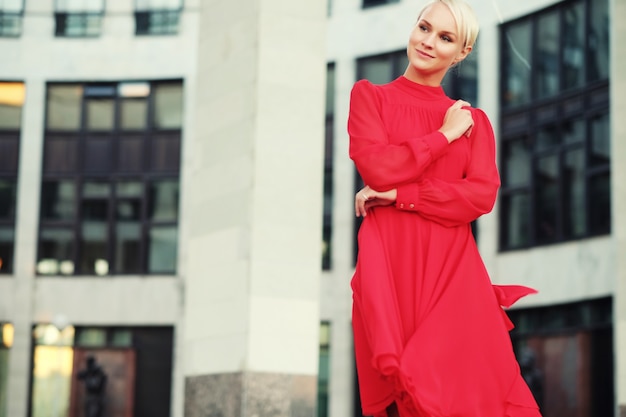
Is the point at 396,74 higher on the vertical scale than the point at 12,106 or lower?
higher

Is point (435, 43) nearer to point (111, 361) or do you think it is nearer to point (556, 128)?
point (556, 128)

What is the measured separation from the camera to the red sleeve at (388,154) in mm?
3676

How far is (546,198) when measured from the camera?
1106 inches

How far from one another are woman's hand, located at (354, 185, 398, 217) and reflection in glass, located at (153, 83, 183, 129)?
102 ft

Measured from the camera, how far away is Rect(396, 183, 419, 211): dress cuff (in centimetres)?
367

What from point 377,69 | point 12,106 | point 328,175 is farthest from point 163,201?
point 377,69

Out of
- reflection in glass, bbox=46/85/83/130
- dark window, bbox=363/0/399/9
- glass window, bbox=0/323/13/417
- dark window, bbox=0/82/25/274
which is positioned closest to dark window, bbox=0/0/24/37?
dark window, bbox=0/82/25/274

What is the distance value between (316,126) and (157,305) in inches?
812

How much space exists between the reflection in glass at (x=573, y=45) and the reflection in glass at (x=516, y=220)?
126 inches

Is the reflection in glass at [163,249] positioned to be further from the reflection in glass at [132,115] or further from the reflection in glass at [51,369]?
the reflection in glass at [132,115]

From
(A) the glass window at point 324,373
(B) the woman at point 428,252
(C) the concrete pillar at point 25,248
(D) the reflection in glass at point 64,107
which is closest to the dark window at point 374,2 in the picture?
(A) the glass window at point 324,373

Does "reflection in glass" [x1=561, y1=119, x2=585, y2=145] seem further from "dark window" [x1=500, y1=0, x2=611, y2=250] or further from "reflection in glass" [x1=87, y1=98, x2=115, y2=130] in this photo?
"reflection in glass" [x1=87, y1=98, x2=115, y2=130]

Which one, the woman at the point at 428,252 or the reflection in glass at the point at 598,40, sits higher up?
the reflection in glass at the point at 598,40

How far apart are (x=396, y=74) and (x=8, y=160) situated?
1224cm
